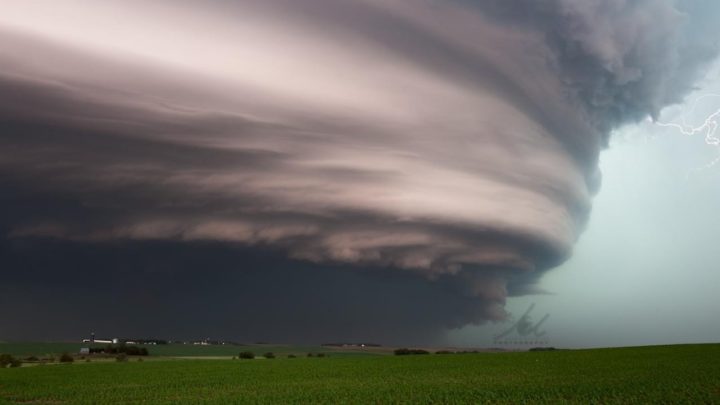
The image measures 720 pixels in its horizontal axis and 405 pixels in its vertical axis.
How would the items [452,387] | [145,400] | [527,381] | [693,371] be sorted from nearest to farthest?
[145,400] → [452,387] → [527,381] → [693,371]

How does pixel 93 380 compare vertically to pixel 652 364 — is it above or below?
below

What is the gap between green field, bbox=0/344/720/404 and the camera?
2299 inches

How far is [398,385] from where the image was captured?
237ft

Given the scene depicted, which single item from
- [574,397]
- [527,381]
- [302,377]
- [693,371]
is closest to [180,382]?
[302,377]

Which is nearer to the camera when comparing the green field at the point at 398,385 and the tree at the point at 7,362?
the green field at the point at 398,385

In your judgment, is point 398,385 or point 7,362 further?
point 7,362

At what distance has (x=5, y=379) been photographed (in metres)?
89.0

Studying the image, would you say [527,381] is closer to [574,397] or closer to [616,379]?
[616,379]

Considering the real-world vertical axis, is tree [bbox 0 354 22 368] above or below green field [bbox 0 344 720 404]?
above

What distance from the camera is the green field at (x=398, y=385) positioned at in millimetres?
58406

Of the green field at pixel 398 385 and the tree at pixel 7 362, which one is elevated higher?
the tree at pixel 7 362

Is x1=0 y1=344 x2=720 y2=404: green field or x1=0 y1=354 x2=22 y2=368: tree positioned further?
x1=0 y1=354 x2=22 y2=368: tree

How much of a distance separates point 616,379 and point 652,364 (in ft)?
81.9

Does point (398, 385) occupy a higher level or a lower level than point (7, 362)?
lower
